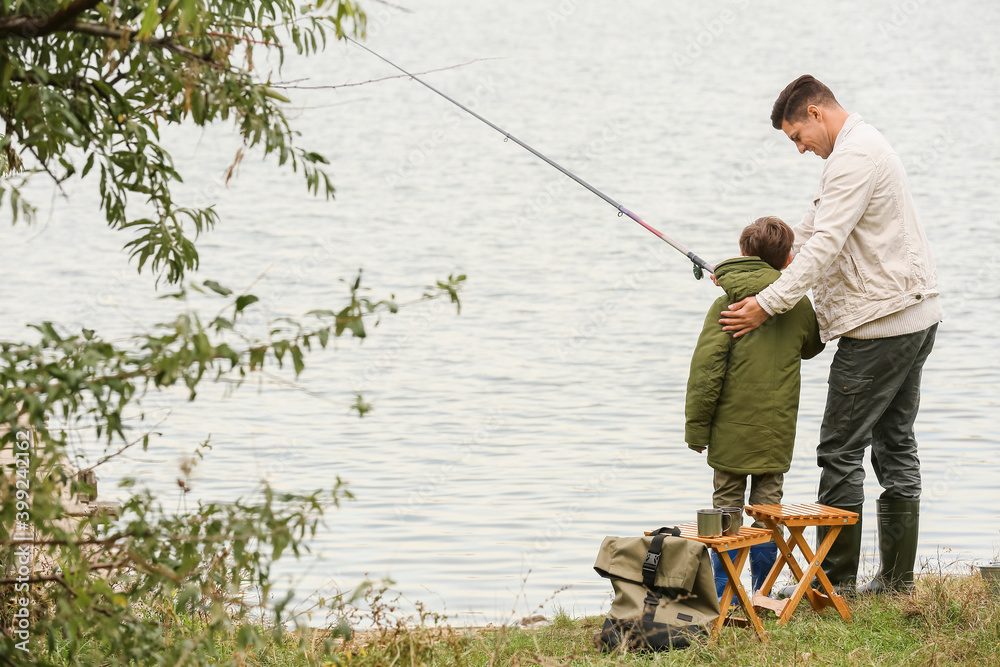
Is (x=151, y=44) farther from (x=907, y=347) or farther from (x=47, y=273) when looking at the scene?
(x=47, y=273)

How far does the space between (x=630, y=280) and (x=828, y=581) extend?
33.8 ft

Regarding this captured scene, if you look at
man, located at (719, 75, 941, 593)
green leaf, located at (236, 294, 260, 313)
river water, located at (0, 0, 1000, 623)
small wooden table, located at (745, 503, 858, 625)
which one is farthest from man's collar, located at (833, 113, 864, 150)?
green leaf, located at (236, 294, 260, 313)

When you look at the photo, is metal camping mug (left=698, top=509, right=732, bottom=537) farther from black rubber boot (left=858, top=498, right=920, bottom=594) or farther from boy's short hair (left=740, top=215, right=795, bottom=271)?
boy's short hair (left=740, top=215, right=795, bottom=271)

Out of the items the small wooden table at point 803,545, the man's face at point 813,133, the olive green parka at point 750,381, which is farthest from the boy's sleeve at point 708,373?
the man's face at point 813,133

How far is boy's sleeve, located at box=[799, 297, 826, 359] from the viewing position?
4047 mm

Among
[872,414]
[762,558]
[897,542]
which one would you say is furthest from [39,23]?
[897,542]

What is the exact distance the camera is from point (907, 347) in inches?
154

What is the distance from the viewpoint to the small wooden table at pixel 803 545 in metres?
3.71

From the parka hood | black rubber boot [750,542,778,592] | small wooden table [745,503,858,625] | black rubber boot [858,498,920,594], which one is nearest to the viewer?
small wooden table [745,503,858,625]

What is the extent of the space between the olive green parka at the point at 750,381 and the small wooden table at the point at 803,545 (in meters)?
0.22

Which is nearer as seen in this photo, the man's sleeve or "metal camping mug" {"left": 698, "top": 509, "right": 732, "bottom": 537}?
"metal camping mug" {"left": 698, "top": 509, "right": 732, "bottom": 537}

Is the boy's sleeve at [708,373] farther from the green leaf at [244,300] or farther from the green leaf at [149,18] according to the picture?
the green leaf at [149,18]

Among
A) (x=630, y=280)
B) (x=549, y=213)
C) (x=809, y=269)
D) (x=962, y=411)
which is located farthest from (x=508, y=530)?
A: (x=549, y=213)

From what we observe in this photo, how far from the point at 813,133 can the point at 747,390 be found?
0.91 meters
